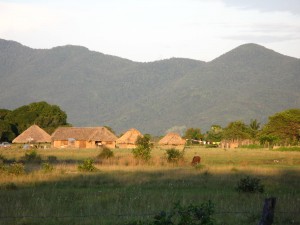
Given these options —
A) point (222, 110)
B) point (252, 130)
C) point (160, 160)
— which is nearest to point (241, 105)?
point (222, 110)

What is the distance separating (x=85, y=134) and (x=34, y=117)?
78.7 ft

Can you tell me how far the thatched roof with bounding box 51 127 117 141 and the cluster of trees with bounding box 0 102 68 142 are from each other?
1343cm

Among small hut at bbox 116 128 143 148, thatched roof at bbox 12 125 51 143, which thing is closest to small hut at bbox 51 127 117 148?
thatched roof at bbox 12 125 51 143

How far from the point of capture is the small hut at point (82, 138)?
75688 millimetres

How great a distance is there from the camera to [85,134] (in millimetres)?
76125

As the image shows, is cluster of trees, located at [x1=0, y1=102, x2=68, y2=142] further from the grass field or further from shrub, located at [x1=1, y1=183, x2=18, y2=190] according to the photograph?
shrub, located at [x1=1, y1=183, x2=18, y2=190]

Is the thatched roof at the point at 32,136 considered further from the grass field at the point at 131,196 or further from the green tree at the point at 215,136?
the grass field at the point at 131,196

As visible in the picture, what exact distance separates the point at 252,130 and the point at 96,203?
3364 inches

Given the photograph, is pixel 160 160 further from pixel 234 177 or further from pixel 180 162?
pixel 234 177

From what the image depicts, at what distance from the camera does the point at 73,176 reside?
74.3 feet

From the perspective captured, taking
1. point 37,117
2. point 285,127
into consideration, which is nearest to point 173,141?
point 285,127

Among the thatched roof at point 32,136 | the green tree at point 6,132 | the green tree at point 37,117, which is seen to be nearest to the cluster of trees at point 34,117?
the green tree at point 37,117

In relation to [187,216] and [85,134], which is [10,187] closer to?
[187,216]

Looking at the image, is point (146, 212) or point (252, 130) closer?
point (146, 212)
